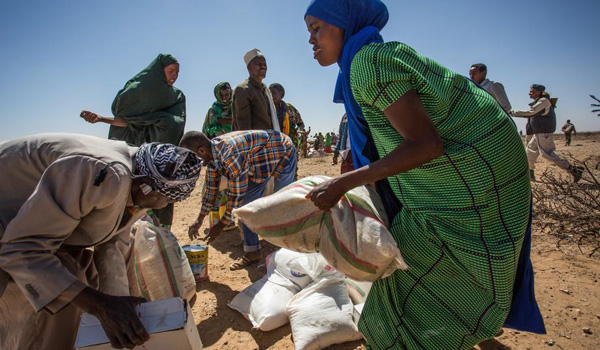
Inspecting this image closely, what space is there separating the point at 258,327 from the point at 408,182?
1.55 m

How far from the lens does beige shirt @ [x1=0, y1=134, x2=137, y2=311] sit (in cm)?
121

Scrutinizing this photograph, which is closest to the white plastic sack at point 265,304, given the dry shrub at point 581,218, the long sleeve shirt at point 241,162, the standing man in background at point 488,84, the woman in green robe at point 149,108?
the long sleeve shirt at point 241,162

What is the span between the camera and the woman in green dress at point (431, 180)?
1022 millimetres

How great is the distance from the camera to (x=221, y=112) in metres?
5.35

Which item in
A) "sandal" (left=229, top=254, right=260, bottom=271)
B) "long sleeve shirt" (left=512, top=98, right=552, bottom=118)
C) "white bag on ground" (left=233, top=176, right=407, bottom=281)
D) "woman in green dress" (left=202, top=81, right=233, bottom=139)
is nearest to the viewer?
"white bag on ground" (left=233, top=176, right=407, bottom=281)

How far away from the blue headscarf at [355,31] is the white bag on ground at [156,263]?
Result: 1.58 m

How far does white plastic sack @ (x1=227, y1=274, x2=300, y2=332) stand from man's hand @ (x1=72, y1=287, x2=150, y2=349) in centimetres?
112

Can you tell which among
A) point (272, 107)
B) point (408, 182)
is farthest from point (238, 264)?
point (408, 182)

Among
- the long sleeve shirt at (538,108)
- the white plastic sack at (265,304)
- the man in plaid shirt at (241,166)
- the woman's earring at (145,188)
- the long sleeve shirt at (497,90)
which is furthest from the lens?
the long sleeve shirt at (538,108)

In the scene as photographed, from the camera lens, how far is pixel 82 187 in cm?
126

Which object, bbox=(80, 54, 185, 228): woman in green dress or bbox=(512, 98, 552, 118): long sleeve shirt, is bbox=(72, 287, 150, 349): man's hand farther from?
bbox=(512, 98, 552, 118): long sleeve shirt

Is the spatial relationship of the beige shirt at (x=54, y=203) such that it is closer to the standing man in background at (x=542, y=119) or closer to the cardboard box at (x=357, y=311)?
the cardboard box at (x=357, y=311)

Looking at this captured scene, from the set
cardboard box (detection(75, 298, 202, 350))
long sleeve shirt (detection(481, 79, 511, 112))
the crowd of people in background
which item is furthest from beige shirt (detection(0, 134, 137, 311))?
long sleeve shirt (detection(481, 79, 511, 112))

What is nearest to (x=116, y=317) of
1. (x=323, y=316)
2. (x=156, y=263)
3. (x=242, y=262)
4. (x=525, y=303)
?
(x=156, y=263)
